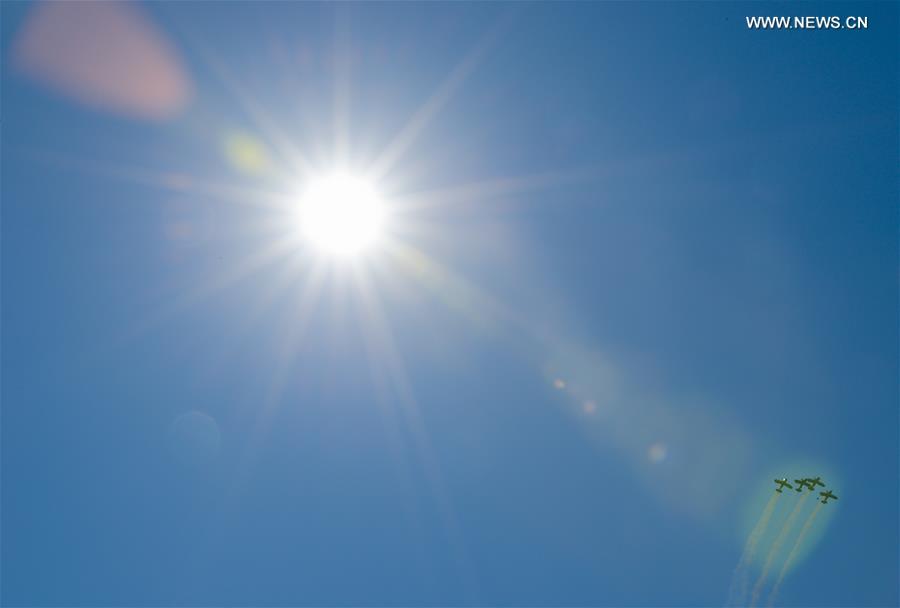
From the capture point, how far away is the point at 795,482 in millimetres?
126125

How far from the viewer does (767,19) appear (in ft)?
337

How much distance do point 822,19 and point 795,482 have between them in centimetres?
8579

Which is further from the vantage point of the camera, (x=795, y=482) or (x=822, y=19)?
(x=795, y=482)

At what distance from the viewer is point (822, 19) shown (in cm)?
10025

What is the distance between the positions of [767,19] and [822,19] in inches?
315

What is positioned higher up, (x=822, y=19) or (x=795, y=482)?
(x=822, y=19)

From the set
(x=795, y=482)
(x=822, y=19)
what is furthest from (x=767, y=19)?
(x=795, y=482)

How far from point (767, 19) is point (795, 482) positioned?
87.3 metres

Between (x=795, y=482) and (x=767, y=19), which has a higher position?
(x=767, y=19)

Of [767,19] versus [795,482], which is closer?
[767,19]

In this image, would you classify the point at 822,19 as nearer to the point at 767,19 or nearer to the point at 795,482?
the point at 767,19
